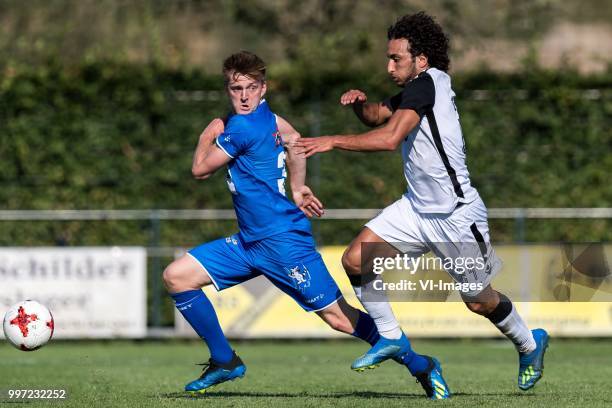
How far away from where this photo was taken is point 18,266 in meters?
15.1

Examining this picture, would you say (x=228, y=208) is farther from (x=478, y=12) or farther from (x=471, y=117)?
(x=478, y=12)

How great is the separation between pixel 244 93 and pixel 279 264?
118cm

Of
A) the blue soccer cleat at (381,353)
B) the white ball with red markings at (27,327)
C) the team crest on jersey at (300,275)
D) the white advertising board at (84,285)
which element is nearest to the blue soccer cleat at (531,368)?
the blue soccer cleat at (381,353)

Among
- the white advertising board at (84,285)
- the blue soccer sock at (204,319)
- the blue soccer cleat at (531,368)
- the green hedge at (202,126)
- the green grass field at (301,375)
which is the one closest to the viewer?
the green grass field at (301,375)

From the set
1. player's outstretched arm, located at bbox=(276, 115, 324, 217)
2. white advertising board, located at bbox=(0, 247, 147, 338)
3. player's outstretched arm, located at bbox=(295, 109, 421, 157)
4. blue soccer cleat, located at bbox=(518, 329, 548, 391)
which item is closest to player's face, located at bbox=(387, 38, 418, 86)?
player's outstretched arm, located at bbox=(295, 109, 421, 157)

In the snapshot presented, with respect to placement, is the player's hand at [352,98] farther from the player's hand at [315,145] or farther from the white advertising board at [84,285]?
the white advertising board at [84,285]

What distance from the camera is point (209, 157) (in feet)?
24.4

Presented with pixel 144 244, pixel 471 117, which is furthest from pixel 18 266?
pixel 471 117

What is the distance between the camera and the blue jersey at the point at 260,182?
753cm

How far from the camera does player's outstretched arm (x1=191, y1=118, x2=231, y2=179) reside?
24.3ft

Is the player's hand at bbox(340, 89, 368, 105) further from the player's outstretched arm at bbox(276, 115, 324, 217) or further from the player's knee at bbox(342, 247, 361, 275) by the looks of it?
the player's knee at bbox(342, 247, 361, 275)

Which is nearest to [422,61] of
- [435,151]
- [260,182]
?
[435,151]

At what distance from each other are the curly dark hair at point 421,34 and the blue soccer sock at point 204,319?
2.22 meters

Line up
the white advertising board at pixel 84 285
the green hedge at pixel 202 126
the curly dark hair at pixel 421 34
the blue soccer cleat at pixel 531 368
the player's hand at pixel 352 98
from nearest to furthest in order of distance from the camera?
1. the curly dark hair at pixel 421 34
2. the player's hand at pixel 352 98
3. the blue soccer cleat at pixel 531 368
4. the white advertising board at pixel 84 285
5. the green hedge at pixel 202 126
